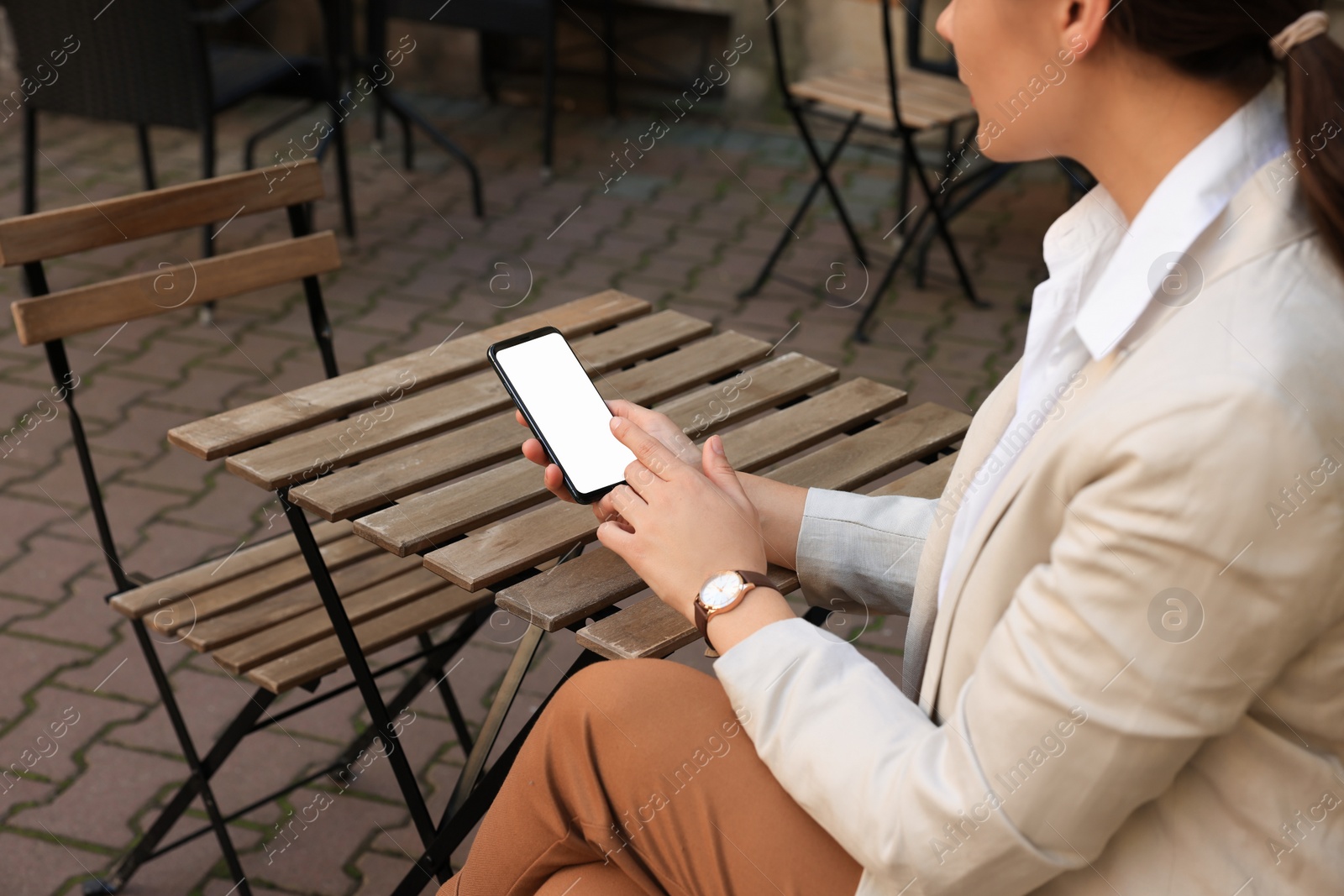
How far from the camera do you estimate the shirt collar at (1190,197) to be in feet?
3.61

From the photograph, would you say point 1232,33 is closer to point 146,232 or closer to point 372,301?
point 146,232

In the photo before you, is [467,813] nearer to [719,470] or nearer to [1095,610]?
[719,470]

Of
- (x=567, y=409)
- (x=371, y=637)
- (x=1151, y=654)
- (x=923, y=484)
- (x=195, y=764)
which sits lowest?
(x=195, y=764)

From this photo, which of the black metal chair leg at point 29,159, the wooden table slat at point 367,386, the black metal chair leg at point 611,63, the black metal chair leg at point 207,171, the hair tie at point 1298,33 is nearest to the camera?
the hair tie at point 1298,33

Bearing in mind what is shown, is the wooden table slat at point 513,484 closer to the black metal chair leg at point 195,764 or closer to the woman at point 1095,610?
the woman at point 1095,610

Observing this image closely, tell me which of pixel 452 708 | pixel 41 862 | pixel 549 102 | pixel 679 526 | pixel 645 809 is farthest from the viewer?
pixel 549 102

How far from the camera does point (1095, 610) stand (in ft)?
3.26

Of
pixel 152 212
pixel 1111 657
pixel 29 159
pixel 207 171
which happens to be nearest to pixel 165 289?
pixel 152 212

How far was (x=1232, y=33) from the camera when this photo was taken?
1.07 m

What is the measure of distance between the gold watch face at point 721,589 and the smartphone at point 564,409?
0.31 meters

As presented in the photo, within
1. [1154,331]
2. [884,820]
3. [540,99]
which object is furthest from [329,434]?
[540,99]

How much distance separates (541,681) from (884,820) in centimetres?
192

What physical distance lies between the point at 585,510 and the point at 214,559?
85 cm

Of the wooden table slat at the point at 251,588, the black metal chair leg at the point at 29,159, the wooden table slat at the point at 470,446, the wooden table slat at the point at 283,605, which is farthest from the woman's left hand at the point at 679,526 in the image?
the black metal chair leg at the point at 29,159
